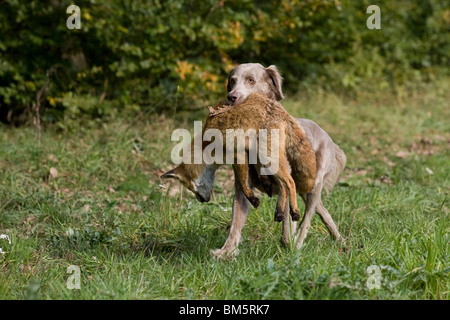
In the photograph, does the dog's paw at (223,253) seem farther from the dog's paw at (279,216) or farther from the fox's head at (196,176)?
the dog's paw at (279,216)

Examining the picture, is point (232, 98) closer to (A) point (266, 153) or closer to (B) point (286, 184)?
(A) point (266, 153)

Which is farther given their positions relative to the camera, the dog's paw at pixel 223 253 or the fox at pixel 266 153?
the dog's paw at pixel 223 253

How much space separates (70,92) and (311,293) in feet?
19.8

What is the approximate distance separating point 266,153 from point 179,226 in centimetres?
164

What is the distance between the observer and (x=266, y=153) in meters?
3.87

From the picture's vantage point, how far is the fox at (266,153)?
3926mm
